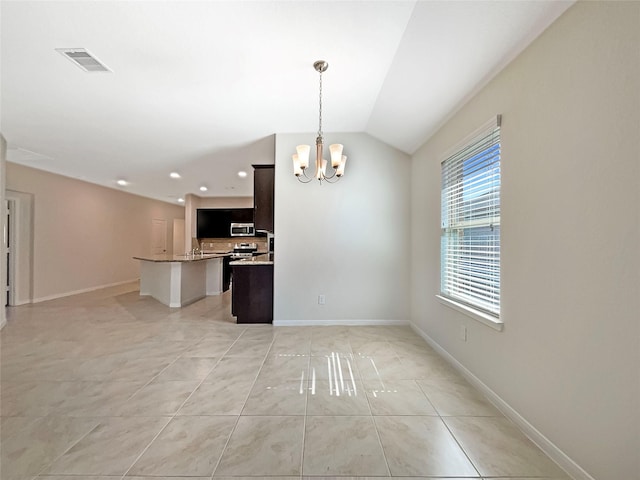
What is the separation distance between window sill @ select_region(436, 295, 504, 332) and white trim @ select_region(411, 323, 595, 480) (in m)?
0.48

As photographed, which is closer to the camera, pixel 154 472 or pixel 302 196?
pixel 154 472

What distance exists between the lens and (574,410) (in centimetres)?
132

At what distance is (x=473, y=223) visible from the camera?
2.29m

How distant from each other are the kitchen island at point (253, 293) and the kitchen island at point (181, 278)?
1771 millimetres

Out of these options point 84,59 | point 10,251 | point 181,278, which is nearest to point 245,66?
point 84,59

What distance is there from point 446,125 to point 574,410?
2464 mm

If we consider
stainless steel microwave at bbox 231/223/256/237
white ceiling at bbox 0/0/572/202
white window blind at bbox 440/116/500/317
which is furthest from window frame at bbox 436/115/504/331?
stainless steel microwave at bbox 231/223/256/237

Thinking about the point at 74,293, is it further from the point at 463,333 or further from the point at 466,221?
the point at 466,221

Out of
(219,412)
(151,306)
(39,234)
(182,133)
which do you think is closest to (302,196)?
(182,133)

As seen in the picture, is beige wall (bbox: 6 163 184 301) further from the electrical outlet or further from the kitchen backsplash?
the electrical outlet

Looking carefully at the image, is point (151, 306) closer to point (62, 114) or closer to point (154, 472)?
point (62, 114)

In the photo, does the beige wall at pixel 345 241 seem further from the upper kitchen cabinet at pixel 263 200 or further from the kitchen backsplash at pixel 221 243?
the kitchen backsplash at pixel 221 243

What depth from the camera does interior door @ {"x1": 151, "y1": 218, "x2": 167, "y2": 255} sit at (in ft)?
27.4

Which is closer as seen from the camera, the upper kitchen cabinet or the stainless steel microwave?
the upper kitchen cabinet
